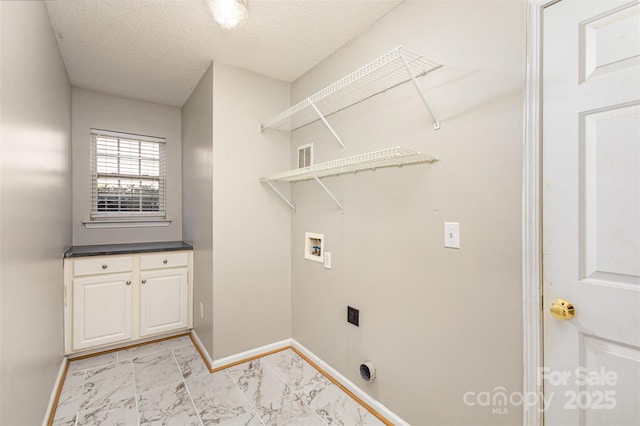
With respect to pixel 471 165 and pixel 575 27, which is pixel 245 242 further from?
pixel 575 27

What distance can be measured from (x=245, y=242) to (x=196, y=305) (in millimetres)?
864

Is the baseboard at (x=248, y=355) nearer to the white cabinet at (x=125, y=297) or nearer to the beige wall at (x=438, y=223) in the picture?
the beige wall at (x=438, y=223)

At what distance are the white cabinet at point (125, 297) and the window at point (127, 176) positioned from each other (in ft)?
2.34

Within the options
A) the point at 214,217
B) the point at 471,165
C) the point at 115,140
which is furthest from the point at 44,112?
the point at 471,165

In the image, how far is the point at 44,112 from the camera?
5.52 feet

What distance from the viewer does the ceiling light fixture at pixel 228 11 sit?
59.7 inches

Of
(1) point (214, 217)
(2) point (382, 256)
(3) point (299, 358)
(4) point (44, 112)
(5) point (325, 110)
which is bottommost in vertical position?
(3) point (299, 358)

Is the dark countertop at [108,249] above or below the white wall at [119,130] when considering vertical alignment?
below

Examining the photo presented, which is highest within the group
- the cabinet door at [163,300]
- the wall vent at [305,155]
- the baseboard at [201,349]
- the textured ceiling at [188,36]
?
the textured ceiling at [188,36]

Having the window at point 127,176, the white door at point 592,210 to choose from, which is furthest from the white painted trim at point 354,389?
the window at point 127,176

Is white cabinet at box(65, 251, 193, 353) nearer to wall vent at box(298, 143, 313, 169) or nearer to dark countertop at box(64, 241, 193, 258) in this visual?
dark countertop at box(64, 241, 193, 258)

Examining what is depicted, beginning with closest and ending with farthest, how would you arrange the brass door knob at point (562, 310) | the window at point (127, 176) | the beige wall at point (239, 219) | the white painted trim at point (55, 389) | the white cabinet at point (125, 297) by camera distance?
the brass door knob at point (562, 310) < the white painted trim at point (55, 389) < the beige wall at point (239, 219) < the white cabinet at point (125, 297) < the window at point (127, 176)

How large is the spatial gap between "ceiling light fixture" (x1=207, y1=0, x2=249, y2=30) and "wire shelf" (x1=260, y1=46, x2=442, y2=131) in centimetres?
56

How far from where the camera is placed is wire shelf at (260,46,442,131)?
1.38 metres
